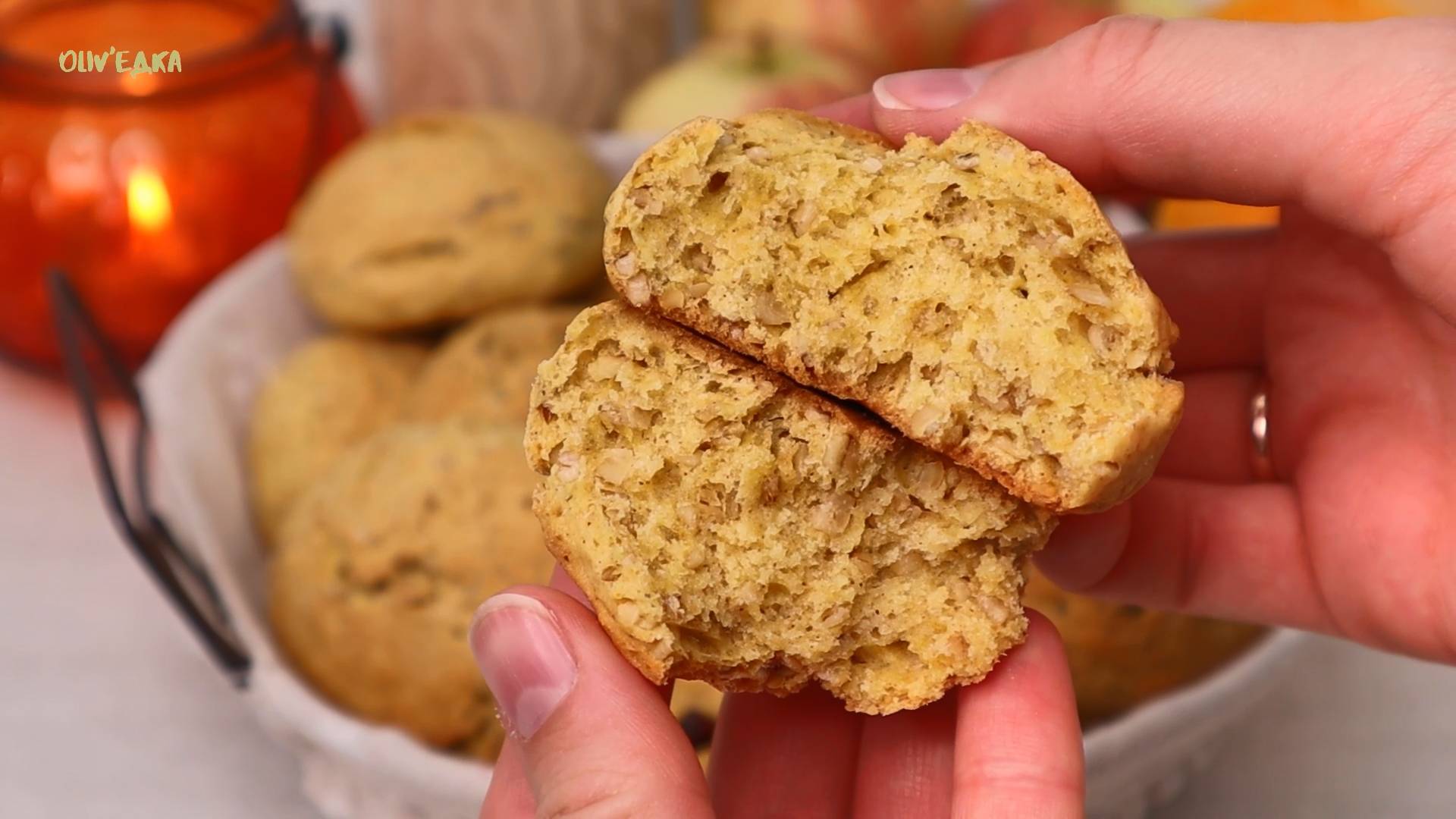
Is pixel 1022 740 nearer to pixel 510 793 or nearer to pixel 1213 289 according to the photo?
pixel 510 793

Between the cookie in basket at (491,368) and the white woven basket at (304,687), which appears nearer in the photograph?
the white woven basket at (304,687)

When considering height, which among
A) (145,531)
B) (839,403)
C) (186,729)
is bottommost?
(186,729)

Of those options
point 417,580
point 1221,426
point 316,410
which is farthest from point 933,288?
point 316,410

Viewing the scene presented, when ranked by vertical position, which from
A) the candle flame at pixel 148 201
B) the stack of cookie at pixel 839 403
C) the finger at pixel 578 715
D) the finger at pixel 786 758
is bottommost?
the finger at pixel 786 758

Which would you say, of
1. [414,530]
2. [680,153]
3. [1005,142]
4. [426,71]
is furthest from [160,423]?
[1005,142]

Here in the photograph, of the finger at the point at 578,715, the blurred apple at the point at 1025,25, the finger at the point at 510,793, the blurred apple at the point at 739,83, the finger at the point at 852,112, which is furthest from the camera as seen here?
the blurred apple at the point at 1025,25

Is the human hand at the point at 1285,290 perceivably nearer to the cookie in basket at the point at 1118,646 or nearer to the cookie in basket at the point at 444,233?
the cookie in basket at the point at 1118,646

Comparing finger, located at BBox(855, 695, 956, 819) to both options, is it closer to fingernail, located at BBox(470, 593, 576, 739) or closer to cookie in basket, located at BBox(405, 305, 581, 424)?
fingernail, located at BBox(470, 593, 576, 739)

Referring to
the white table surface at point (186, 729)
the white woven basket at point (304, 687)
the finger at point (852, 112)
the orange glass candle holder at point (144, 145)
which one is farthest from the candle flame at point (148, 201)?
the finger at point (852, 112)
